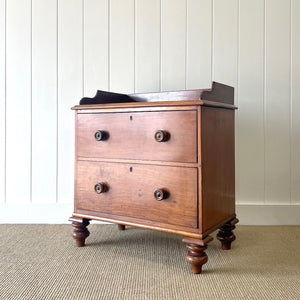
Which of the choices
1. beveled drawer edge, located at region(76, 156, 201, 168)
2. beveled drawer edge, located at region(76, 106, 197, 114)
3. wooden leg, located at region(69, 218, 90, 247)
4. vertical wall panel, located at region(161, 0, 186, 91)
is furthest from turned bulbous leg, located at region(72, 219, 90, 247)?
vertical wall panel, located at region(161, 0, 186, 91)

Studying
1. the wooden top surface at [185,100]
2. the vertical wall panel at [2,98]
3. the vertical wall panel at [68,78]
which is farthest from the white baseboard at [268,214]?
the vertical wall panel at [2,98]

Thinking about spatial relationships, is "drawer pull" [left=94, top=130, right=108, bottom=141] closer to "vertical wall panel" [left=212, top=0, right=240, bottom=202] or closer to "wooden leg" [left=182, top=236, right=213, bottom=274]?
"wooden leg" [left=182, top=236, right=213, bottom=274]

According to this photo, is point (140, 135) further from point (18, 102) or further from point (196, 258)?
point (18, 102)

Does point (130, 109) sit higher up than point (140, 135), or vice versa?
point (130, 109)

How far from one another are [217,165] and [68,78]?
3.55 feet

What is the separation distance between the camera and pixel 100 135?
5.03 feet

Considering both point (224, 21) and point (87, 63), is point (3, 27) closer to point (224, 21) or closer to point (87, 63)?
point (87, 63)

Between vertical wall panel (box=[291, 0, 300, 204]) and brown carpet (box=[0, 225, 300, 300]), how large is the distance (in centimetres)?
28

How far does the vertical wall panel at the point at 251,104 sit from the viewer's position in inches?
76.9

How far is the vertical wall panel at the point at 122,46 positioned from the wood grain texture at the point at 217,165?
0.70 m

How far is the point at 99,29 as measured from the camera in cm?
203

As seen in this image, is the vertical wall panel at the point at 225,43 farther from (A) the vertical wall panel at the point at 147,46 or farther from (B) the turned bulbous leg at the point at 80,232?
(B) the turned bulbous leg at the point at 80,232

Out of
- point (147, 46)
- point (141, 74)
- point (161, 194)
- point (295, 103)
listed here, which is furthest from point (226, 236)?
point (147, 46)

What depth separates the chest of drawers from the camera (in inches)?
53.2
